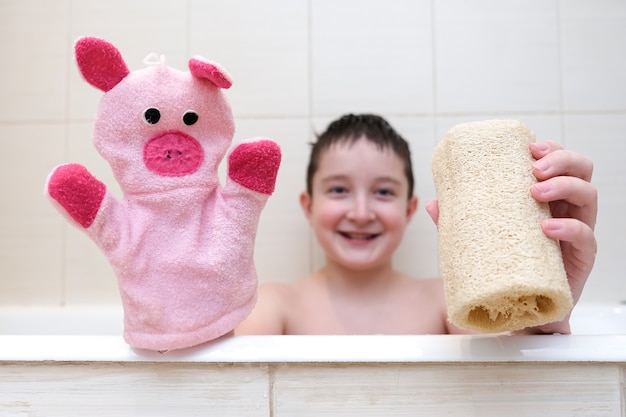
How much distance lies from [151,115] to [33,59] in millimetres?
927

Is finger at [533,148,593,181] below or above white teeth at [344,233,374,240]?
above

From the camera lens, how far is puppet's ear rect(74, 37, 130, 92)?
0.60m

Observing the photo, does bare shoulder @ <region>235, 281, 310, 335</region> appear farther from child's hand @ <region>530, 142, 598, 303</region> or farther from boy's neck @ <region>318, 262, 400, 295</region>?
child's hand @ <region>530, 142, 598, 303</region>

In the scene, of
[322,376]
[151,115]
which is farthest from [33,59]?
[322,376]

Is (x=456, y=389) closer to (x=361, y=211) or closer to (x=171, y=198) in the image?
(x=171, y=198)

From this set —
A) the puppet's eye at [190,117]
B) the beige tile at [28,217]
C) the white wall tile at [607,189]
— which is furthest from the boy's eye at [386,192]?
the beige tile at [28,217]

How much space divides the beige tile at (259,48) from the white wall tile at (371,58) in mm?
39

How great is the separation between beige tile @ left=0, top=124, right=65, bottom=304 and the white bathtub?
2.61 ft

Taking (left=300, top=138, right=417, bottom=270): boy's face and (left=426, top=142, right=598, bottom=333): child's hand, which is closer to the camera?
(left=426, top=142, right=598, bottom=333): child's hand

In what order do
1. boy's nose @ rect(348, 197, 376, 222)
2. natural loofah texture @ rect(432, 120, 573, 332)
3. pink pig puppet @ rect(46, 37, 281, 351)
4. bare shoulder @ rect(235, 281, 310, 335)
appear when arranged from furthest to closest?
boy's nose @ rect(348, 197, 376, 222) → bare shoulder @ rect(235, 281, 310, 335) → pink pig puppet @ rect(46, 37, 281, 351) → natural loofah texture @ rect(432, 120, 573, 332)

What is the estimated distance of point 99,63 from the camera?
61 centimetres

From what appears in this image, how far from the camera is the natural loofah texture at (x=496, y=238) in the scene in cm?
51

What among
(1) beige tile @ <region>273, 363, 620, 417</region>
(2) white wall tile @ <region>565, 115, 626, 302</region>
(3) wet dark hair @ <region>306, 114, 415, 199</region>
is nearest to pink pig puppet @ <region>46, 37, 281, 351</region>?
(1) beige tile @ <region>273, 363, 620, 417</region>

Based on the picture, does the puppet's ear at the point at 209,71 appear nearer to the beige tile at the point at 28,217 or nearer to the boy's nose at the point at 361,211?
the boy's nose at the point at 361,211
